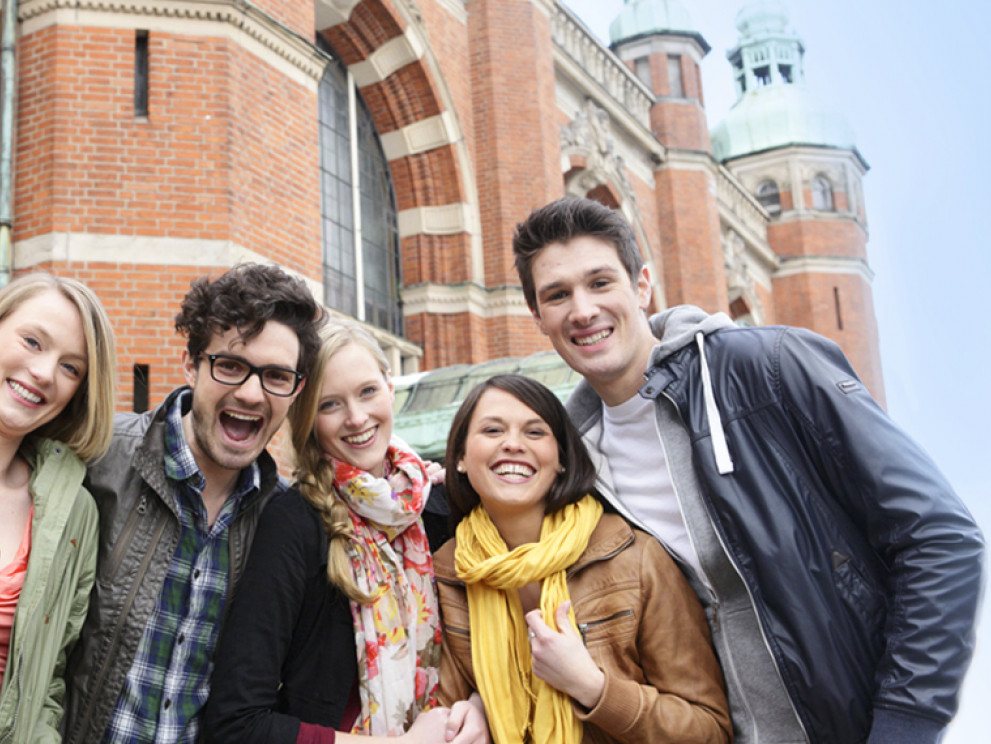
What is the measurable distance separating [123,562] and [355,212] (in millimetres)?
10510

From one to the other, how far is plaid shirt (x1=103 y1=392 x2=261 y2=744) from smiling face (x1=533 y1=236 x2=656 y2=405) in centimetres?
106

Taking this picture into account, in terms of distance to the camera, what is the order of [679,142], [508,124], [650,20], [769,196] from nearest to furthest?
[508,124] → [679,142] → [650,20] → [769,196]

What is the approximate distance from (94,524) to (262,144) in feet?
22.6

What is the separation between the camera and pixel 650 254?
1870 centimetres

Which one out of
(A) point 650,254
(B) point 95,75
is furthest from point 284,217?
(A) point 650,254

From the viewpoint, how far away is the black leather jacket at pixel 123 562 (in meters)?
2.50

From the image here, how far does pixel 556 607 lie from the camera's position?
2.55 m

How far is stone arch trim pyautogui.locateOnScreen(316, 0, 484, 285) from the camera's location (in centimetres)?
1290

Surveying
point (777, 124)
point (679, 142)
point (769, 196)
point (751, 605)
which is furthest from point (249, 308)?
point (777, 124)

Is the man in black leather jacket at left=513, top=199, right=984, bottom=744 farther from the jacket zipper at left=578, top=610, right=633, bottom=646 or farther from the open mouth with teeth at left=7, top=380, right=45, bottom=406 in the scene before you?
the open mouth with teeth at left=7, top=380, right=45, bottom=406

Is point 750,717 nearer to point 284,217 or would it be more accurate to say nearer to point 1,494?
point 1,494

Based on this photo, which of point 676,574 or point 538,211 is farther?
point 538,211

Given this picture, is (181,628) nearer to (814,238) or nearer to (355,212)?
(355,212)

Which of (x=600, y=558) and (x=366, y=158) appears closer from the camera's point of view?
(x=600, y=558)
